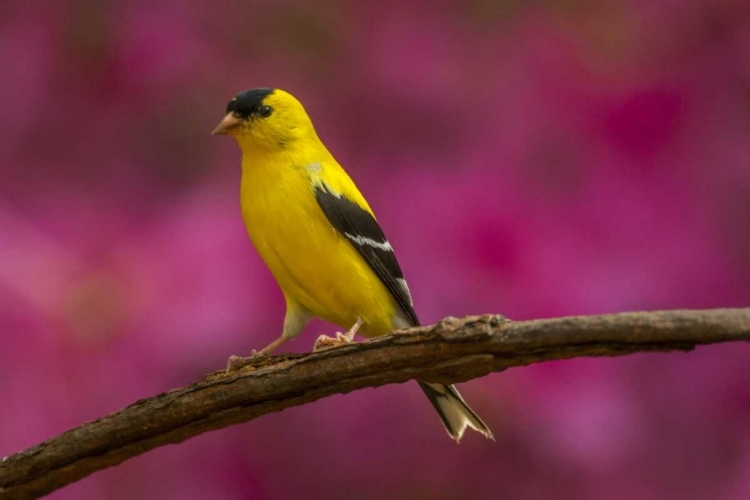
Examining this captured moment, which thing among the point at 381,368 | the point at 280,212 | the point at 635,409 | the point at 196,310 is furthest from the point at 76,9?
the point at 635,409

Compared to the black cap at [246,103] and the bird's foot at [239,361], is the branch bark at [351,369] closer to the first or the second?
the bird's foot at [239,361]

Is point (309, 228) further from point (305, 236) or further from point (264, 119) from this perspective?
point (264, 119)

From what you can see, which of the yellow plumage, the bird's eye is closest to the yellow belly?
the yellow plumage

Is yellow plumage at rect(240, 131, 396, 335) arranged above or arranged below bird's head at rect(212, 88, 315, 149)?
below

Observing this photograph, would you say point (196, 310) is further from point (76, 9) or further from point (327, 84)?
point (76, 9)

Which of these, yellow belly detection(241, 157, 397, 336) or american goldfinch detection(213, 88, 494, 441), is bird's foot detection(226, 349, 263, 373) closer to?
american goldfinch detection(213, 88, 494, 441)

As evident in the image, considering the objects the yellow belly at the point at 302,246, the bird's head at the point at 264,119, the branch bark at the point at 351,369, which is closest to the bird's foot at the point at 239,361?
the branch bark at the point at 351,369

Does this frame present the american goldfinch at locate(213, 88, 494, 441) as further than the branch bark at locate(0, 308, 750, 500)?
Yes
